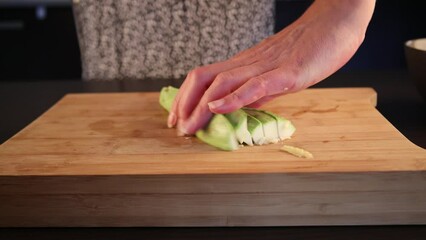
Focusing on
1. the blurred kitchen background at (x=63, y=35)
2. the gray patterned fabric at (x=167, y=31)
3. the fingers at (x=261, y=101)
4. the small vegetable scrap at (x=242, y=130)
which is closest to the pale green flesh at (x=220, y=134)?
the small vegetable scrap at (x=242, y=130)

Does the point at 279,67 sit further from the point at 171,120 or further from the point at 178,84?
the point at 178,84

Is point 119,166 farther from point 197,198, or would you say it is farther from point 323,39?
point 323,39

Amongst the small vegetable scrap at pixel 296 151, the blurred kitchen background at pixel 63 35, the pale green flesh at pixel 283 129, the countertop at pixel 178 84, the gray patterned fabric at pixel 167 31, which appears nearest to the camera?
the countertop at pixel 178 84

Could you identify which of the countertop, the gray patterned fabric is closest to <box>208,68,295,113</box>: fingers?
the countertop

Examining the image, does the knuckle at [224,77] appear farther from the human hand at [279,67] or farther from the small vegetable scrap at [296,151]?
the small vegetable scrap at [296,151]

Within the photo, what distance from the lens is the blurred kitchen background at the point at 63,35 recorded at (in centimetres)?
276

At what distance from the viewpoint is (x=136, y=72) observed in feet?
5.64

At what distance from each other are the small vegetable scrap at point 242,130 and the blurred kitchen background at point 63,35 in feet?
6.00

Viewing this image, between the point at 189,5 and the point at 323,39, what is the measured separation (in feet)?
2.22

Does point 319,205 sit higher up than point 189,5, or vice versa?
point 189,5

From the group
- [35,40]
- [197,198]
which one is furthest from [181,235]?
[35,40]

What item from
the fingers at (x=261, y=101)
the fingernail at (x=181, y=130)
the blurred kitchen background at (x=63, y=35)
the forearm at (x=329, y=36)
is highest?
the forearm at (x=329, y=36)

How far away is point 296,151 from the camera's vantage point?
92 cm

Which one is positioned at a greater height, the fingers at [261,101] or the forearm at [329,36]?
the forearm at [329,36]
